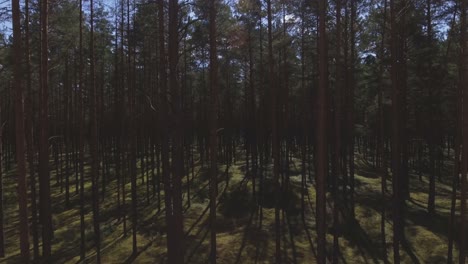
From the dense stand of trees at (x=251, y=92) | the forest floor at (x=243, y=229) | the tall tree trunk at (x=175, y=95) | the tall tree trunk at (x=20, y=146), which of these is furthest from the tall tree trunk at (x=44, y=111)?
the tall tree trunk at (x=175, y=95)

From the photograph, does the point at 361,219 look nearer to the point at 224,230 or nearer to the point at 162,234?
the point at 224,230

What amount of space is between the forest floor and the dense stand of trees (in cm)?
31

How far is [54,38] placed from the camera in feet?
56.4

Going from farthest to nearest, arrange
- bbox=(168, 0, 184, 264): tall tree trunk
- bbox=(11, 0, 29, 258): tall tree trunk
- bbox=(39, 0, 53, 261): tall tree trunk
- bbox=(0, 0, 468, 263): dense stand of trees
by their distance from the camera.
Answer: bbox=(39, 0, 53, 261): tall tree trunk, bbox=(0, 0, 468, 263): dense stand of trees, bbox=(11, 0, 29, 258): tall tree trunk, bbox=(168, 0, 184, 264): tall tree trunk

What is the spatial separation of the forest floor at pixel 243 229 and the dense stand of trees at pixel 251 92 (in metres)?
0.31

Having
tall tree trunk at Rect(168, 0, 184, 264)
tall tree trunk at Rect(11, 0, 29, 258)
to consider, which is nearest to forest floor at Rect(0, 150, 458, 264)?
tall tree trunk at Rect(11, 0, 29, 258)

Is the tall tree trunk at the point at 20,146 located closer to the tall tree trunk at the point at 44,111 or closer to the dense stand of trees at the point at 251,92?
the dense stand of trees at the point at 251,92

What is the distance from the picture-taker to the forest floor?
20.1 m

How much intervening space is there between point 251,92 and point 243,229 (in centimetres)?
883

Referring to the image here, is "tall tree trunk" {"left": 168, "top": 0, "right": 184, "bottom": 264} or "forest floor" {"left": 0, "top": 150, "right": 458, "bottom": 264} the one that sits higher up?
"tall tree trunk" {"left": 168, "top": 0, "right": 184, "bottom": 264}

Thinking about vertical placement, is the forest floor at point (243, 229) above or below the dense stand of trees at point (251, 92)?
below

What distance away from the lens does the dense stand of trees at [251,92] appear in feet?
42.5

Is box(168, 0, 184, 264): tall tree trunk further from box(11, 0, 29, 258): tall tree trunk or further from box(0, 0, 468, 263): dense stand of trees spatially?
box(11, 0, 29, 258): tall tree trunk

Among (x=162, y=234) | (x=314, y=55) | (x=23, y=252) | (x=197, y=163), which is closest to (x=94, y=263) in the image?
(x=162, y=234)
